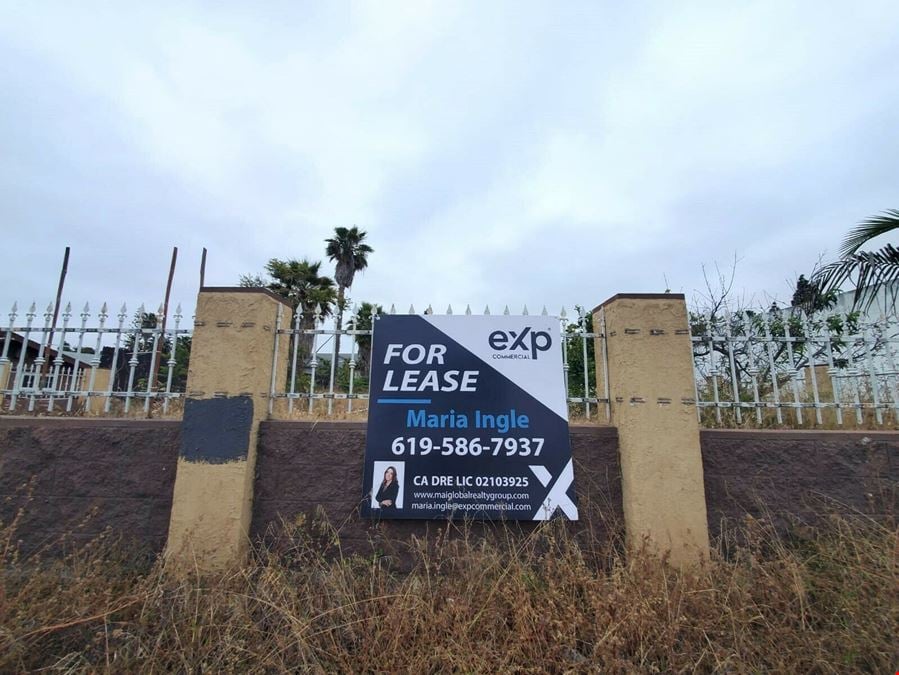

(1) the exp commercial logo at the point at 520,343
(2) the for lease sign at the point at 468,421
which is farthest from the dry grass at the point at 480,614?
(1) the exp commercial logo at the point at 520,343

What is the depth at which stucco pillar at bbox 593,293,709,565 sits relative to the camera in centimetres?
362

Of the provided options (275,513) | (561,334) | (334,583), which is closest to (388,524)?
(334,583)

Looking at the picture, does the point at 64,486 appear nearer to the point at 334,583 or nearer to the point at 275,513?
the point at 275,513

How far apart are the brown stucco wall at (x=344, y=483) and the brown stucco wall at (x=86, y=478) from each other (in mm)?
825

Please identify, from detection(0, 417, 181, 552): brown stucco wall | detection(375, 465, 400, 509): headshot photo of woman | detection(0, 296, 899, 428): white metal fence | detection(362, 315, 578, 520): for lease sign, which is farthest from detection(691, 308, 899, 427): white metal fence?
detection(0, 417, 181, 552): brown stucco wall

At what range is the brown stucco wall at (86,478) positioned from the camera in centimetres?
381

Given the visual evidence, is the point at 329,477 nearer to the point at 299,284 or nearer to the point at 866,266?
the point at 866,266

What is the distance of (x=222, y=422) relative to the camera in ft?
12.5

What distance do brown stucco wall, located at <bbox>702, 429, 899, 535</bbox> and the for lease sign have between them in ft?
4.00

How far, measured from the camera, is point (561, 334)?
404 centimetres

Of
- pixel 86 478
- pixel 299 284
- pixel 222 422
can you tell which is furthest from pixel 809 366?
pixel 299 284

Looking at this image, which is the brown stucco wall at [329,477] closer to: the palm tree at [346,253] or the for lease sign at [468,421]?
the for lease sign at [468,421]

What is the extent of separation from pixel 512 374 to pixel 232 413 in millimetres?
2293

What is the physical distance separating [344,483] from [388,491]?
38 centimetres
